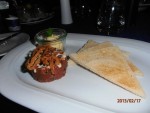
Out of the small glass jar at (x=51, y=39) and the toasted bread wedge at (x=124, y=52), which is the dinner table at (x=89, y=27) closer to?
the small glass jar at (x=51, y=39)

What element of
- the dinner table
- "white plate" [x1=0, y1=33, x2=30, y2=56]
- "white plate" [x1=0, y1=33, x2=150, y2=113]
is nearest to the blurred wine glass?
the dinner table

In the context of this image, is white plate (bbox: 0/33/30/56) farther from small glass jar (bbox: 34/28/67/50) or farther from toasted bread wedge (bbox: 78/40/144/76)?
toasted bread wedge (bbox: 78/40/144/76)

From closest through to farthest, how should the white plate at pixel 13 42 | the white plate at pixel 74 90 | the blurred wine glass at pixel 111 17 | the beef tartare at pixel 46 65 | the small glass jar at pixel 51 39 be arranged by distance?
1. the white plate at pixel 74 90
2. the beef tartare at pixel 46 65
3. the small glass jar at pixel 51 39
4. the white plate at pixel 13 42
5. the blurred wine glass at pixel 111 17

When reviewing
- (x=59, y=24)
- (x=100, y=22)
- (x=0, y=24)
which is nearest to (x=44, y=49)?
(x=100, y=22)

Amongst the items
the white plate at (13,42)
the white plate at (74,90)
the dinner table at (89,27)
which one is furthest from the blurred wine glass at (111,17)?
the white plate at (13,42)

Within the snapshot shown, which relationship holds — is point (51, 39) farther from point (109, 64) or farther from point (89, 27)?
point (89, 27)
